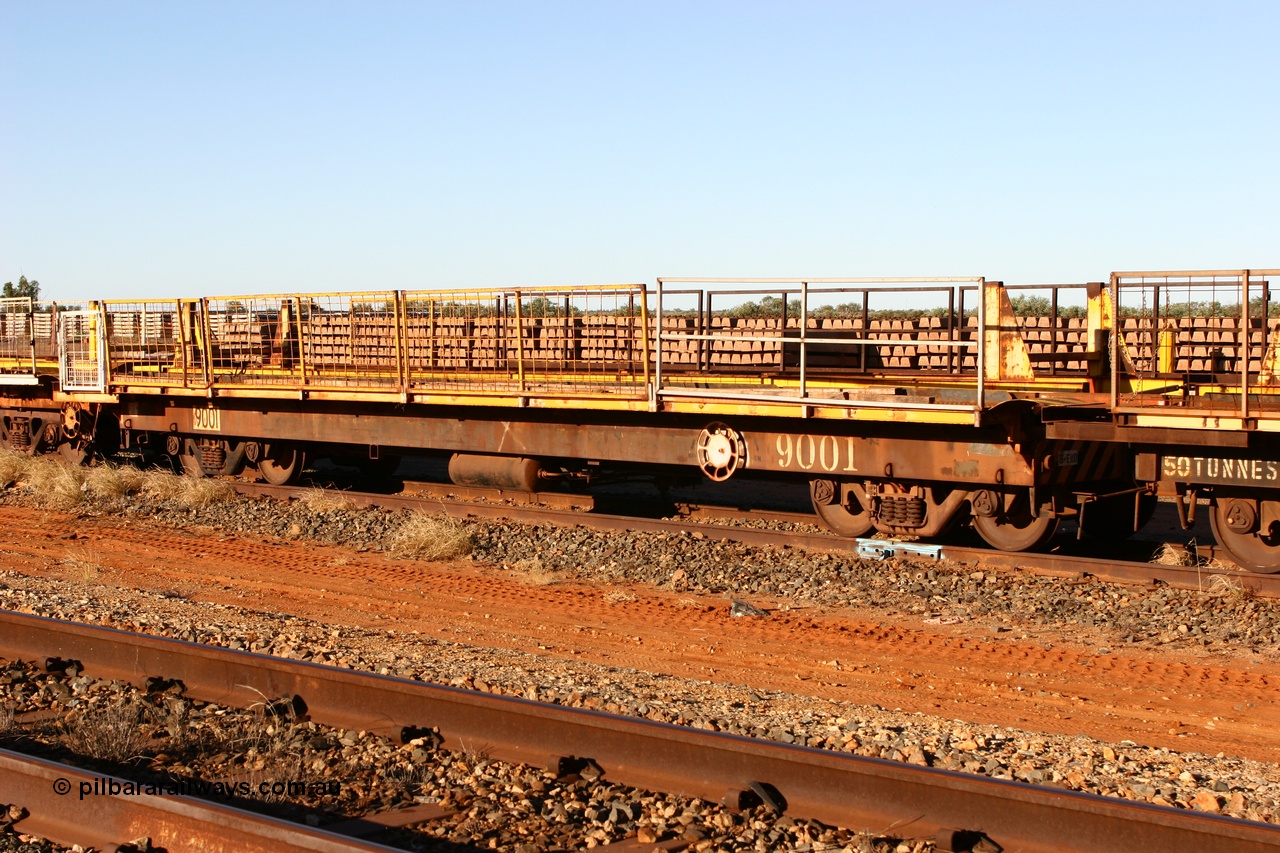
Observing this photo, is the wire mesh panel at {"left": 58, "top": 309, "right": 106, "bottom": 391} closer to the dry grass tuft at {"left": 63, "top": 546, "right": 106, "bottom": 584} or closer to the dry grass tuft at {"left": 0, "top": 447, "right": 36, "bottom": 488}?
the dry grass tuft at {"left": 0, "top": 447, "right": 36, "bottom": 488}

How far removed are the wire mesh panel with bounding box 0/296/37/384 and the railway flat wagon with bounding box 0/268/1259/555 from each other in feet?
7.57

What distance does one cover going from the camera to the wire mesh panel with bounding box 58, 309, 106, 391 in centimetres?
1909

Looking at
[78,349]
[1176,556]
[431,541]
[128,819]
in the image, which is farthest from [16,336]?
[128,819]

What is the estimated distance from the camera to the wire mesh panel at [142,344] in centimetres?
1872

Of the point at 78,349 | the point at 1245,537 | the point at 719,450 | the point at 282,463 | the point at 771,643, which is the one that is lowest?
the point at 771,643

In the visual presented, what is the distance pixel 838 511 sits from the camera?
13008 mm

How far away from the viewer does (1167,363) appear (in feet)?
39.2

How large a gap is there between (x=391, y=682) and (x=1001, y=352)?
824 cm

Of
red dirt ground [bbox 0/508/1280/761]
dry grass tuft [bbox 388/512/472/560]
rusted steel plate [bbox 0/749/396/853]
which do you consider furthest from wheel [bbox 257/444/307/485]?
rusted steel plate [bbox 0/749/396/853]

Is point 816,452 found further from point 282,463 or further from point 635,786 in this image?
point 282,463

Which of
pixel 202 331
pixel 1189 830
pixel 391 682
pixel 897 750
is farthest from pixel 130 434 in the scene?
pixel 1189 830

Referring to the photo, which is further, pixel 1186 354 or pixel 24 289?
pixel 24 289

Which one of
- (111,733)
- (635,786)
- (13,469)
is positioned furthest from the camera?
(13,469)

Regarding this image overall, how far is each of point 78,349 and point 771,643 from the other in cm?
1459
